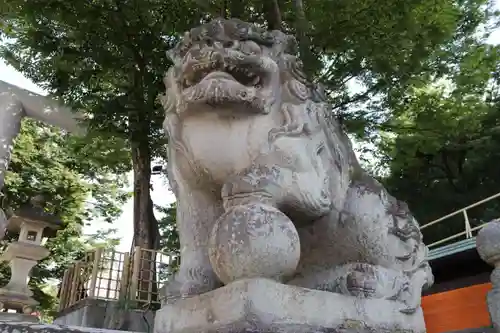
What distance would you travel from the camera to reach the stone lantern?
5.47 metres

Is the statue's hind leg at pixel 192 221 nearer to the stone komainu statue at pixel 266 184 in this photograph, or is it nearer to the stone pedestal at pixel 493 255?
the stone komainu statue at pixel 266 184

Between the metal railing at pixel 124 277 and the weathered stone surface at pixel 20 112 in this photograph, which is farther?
the metal railing at pixel 124 277

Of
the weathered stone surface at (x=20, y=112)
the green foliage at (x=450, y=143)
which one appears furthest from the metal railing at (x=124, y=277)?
the green foliage at (x=450, y=143)

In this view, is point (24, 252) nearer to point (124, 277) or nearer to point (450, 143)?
point (124, 277)

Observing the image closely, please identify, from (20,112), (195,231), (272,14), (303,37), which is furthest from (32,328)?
(272,14)

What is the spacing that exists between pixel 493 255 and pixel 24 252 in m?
5.10

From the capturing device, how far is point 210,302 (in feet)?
5.20

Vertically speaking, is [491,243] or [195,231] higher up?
[491,243]

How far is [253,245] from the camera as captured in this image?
1531 millimetres

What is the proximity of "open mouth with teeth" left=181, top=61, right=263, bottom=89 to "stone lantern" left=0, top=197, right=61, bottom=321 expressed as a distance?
4.52 m

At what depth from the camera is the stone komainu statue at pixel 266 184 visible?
161 centimetres

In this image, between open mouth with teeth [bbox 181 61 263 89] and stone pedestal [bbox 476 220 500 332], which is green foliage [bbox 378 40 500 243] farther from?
open mouth with teeth [bbox 181 61 263 89]

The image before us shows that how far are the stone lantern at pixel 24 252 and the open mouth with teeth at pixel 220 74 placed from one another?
4525 millimetres

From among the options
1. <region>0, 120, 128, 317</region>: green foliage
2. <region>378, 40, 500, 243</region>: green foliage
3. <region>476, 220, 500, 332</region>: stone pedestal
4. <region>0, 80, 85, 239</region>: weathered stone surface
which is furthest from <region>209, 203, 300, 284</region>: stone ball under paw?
<region>0, 120, 128, 317</region>: green foliage
